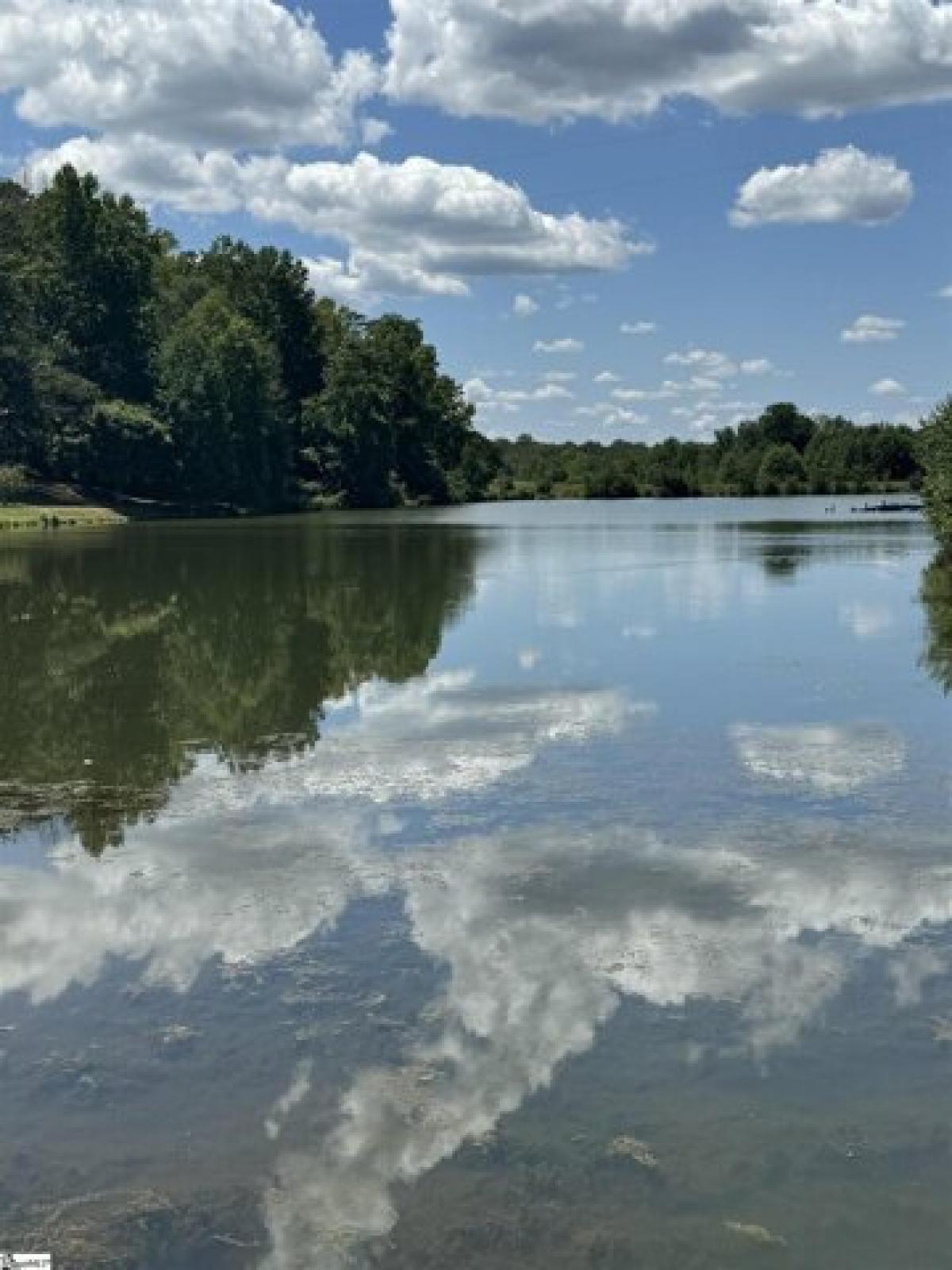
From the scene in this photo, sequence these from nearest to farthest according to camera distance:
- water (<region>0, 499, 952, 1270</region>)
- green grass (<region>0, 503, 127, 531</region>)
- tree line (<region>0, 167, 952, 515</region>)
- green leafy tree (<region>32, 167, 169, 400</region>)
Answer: water (<region>0, 499, 952, 1270</region>)
green grass (<region>0, 503, 127, 531</region>)
tree line (<region>0, 167, 952, 515</region>)
green leafy tree (<region>32, 167, 169, 400</region>)

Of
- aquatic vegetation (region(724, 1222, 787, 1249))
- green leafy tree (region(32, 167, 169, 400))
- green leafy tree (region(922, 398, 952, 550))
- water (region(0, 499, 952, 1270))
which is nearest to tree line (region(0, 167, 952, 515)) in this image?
green leafy tree (region(32, 167, 169, 400))

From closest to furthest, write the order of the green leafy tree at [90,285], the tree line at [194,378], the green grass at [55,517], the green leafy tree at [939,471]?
1. the green leafy tree at [939,471]
2. the green grass at [55,517]
3. the tree line at [194,378]
4. the green leafy tree at [90,285]

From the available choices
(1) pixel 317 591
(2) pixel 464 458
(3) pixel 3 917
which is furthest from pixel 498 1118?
(2) pixel 464 458

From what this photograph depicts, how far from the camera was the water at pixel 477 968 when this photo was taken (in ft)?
23.0

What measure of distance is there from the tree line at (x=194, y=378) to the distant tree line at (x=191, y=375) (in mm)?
152

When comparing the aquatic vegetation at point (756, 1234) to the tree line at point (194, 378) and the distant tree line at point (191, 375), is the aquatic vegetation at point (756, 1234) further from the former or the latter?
the distant tree line at point (191, 375)

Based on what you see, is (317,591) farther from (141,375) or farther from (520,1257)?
(141,375)

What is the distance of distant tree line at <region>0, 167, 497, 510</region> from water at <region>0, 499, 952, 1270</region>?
84595 mm

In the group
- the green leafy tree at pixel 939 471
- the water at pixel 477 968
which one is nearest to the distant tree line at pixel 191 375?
the green leafy tree at pixel 939 471

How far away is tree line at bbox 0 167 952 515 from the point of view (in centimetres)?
10519

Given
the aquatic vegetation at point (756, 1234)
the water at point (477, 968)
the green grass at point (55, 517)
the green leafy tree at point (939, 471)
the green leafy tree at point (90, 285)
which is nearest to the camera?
the aquatic vegetation at point (756, 1234)

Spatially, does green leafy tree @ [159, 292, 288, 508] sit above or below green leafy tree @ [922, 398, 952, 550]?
above

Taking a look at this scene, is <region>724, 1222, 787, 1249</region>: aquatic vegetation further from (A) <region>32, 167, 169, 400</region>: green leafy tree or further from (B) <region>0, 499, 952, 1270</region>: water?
(A) <region>32, 167, 169, 400</region>: green leafy tree

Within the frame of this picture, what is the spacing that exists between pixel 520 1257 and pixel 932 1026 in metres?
3.77
